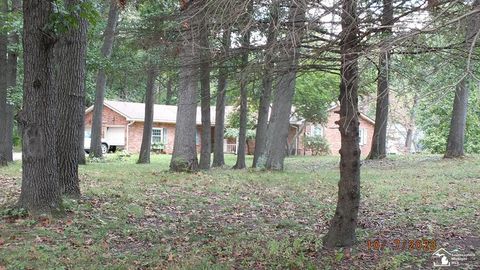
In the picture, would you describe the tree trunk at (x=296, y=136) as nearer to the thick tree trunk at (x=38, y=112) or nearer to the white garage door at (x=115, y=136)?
the white garage door at (x=115, y=136)

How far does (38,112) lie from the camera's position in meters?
6.50

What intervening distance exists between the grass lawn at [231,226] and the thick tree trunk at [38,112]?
401mm

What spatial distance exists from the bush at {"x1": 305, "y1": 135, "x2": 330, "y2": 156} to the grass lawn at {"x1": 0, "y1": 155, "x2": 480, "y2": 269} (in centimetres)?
2105

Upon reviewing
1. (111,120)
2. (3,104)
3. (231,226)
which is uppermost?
(111,120)

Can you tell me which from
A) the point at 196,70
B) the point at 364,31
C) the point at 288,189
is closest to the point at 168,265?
the point at 196,70

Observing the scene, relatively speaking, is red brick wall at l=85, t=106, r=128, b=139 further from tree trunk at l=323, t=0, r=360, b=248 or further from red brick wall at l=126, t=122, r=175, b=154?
tree trunk at l=323, t=0, r=360, b=248

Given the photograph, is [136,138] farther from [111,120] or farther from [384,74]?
[384,74]

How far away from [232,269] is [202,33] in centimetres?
278

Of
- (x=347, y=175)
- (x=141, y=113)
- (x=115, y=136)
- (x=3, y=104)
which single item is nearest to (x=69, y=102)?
(x=347, y=175)

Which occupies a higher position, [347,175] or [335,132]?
[335,132]
